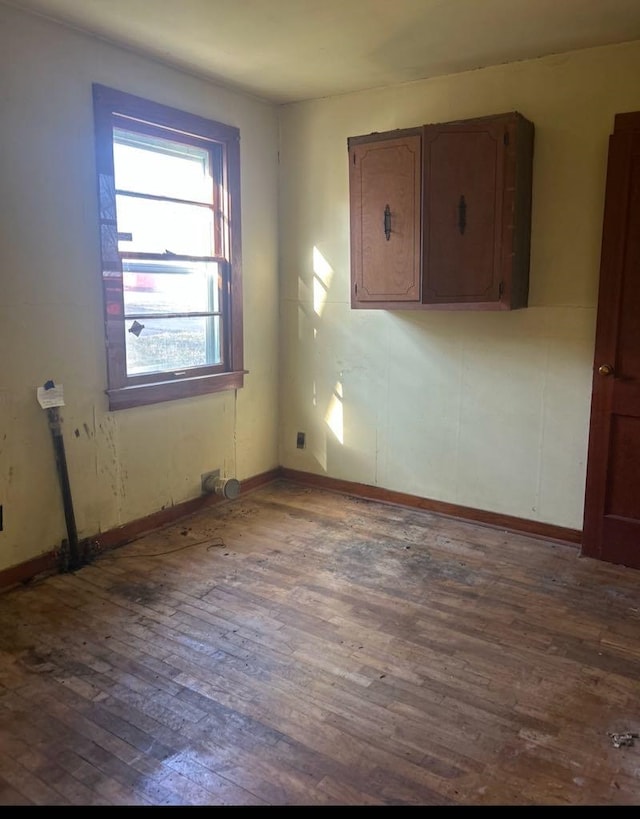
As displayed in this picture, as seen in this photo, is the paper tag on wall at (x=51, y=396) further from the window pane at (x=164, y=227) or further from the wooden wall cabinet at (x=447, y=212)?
the wooden wall cabinet at (x=447, y=212)

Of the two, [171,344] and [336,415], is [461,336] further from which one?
[171,344]

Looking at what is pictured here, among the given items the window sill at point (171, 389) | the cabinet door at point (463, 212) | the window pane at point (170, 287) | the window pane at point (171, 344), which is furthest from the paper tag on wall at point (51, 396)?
the cabinet door at point (463, 212)

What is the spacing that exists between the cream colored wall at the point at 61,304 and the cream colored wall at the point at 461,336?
0.91 metres

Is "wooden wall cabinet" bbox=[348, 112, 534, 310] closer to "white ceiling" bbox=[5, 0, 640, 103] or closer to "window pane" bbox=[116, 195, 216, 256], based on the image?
"white ceiling" bbox=[5, 0, 640, 103]

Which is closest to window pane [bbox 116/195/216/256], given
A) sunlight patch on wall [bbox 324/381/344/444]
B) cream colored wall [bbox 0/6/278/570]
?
cream colored wall [bbox 0/6/278/570]

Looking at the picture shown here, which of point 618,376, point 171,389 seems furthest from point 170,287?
point 618,376

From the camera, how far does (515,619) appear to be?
273 centimetres

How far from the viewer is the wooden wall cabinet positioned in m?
3.18

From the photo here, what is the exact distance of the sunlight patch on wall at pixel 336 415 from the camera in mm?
4289

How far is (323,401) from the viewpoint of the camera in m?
4.37

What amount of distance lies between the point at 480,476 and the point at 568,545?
2.01 feet

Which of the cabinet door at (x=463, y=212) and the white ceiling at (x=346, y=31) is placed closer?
the white ceiling at (x=346, y=31)

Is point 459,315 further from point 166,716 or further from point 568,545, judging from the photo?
point 166,716

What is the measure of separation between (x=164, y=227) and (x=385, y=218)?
1.25 metres
